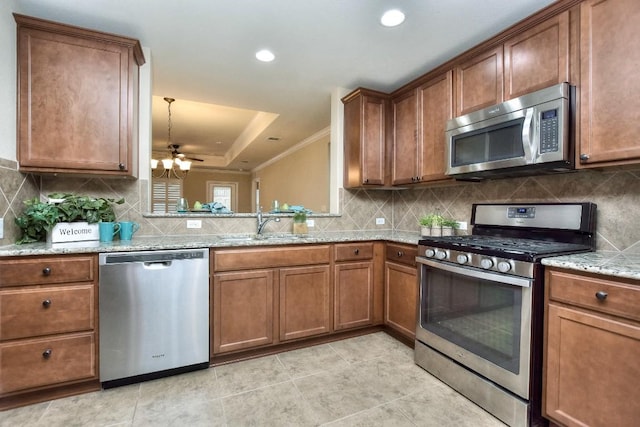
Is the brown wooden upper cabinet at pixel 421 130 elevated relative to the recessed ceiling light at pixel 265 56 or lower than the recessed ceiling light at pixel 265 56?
lower

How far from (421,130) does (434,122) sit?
153 millimetres

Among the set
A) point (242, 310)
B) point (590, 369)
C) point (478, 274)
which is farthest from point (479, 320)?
point (242, 310)

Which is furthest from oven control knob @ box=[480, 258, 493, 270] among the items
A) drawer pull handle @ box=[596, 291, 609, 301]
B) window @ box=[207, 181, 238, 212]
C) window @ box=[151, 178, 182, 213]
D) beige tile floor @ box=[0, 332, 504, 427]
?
window @ box=[207, 181, 238, 212]

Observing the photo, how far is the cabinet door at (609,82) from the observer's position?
1.49 m

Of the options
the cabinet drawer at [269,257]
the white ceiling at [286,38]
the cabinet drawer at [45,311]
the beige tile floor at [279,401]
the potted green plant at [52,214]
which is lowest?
the beige tile floor at [279,401]

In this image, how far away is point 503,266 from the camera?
163 cm

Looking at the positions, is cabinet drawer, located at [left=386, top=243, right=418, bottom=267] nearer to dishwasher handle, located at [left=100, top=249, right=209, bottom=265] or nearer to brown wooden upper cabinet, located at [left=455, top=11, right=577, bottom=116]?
brown wooden upper cabinet, located at [left=455, top=11, right=577, bottom=116]

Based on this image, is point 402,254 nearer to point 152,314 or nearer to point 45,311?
point 152,314

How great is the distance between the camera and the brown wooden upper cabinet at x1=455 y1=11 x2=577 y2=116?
177 centimetres

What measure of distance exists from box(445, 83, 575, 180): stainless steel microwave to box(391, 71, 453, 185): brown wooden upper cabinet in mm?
201

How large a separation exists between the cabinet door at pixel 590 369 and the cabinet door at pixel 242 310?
1759 millimetres

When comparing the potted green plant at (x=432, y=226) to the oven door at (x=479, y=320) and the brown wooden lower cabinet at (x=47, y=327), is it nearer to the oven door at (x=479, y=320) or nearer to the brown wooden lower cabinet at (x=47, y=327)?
the oven door at (x=479, y=320)

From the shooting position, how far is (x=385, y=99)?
10.3ft

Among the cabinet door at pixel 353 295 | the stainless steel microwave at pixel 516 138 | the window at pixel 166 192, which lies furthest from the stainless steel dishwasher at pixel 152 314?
the window at pixel 166 192
